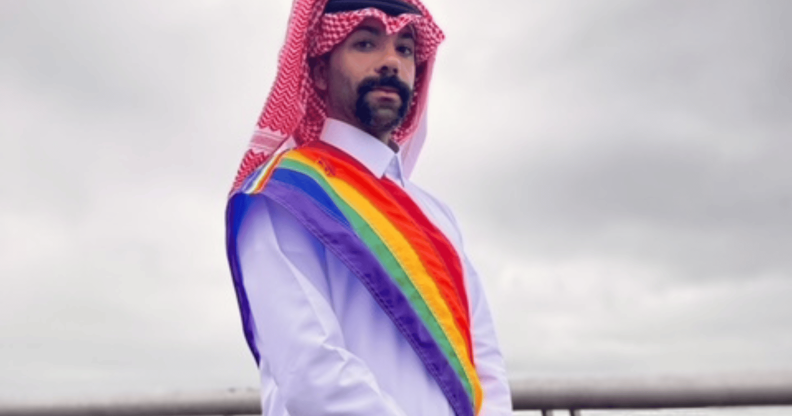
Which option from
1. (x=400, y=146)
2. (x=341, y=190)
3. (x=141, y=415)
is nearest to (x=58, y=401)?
(x=141, y=415)

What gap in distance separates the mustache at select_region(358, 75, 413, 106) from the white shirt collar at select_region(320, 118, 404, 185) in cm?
9

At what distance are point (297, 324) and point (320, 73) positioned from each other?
0.72 metres

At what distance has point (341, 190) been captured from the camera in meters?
1.94

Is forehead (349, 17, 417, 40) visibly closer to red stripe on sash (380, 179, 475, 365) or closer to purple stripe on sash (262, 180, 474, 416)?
red stripe on sash (380, 179, 475, 365)

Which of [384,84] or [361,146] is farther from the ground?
[384,84]

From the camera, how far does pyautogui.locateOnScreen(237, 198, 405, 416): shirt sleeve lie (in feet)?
5.38

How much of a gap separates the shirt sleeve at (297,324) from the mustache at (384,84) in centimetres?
36

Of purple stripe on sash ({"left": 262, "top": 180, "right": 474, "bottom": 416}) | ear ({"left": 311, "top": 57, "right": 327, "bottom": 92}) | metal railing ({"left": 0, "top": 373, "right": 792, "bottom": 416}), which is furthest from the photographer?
metal railing ({"left": 0, "top": 373, "right": 792, "bottom": 416})

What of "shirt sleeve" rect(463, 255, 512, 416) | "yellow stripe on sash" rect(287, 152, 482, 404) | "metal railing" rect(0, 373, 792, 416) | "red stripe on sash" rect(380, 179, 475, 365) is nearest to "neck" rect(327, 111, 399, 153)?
"red stripe on sash" rect(380, 179, 475, 365)

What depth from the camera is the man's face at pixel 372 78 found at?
206cm

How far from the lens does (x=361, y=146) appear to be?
6.84 ft

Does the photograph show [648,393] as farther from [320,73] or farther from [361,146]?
[320,73]

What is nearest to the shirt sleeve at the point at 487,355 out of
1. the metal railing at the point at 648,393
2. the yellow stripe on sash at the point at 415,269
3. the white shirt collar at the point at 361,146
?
the yellow stripe on sash at the point at 415,269

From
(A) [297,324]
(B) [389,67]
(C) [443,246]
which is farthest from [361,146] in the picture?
(A) [297,324]
